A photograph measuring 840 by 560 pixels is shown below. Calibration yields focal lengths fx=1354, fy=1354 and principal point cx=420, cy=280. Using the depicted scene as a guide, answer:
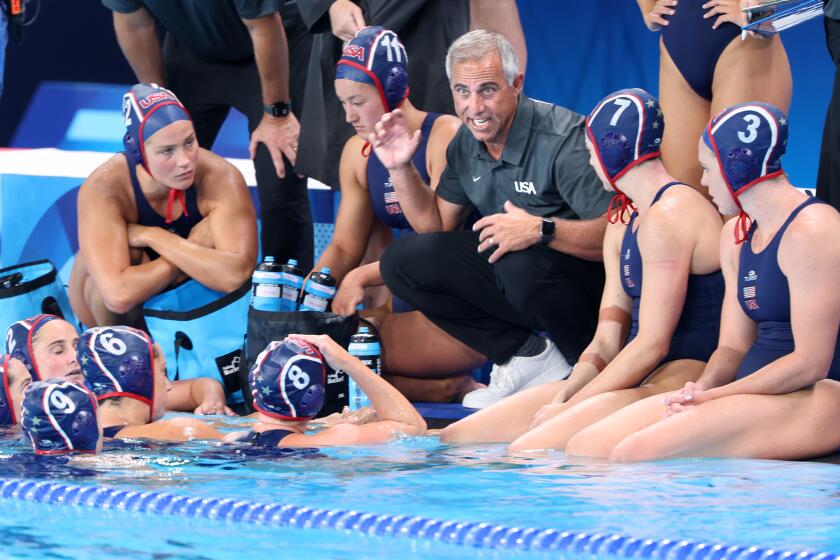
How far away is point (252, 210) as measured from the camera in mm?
6812

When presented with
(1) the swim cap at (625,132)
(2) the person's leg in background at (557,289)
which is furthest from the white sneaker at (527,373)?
(1) the swim cap at (625,132)

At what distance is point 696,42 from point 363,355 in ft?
6.38

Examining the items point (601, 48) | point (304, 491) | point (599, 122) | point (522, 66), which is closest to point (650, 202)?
point (599, 122)

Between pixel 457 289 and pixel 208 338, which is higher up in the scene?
pixel 457 289

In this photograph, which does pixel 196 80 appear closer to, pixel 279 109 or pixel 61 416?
pixel 279 109

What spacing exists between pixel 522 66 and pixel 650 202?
7.44ft

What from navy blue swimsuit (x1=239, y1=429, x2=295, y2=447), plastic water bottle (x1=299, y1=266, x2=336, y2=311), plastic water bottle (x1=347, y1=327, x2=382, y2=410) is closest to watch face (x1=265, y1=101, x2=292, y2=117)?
plastic water bottle (x1=299, y1=266, x2=336, y2=311)

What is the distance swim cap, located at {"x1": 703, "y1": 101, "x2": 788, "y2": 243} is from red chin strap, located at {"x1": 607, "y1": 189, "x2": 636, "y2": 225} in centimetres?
72

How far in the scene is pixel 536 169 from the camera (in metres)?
5.73

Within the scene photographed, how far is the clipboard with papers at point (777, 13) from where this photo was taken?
489 cm

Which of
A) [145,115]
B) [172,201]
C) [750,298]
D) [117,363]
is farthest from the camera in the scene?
[172,201]

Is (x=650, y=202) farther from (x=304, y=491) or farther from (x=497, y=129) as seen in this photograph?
(x=304, y=491)

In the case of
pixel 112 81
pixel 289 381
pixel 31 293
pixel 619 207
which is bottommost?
pixel 289 381

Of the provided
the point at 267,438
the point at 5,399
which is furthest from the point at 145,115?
the point at 267,438
